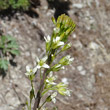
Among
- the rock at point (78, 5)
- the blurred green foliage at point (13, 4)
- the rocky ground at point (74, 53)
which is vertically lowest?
the rocky ground at point (74, 53)

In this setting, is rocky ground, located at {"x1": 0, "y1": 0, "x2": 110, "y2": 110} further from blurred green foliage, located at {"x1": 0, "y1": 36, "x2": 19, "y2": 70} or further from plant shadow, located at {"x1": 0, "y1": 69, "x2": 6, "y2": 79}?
blurred green foliage, located at {"x1": 0, "y1": 36, "x2": 19, "y2": 70}

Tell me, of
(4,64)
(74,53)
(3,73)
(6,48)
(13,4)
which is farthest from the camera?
(74,53)

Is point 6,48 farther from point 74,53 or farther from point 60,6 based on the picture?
point 60,6

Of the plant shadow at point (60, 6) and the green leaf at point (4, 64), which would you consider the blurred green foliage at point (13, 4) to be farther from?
the green leaf at point (4, 64)

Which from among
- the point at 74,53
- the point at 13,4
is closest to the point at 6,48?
the point at 13,4

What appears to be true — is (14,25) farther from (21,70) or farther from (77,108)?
(77,108)

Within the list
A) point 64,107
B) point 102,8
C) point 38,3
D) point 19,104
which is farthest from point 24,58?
point 102,8

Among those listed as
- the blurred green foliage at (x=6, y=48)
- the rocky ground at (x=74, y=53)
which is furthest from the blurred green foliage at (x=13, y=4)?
the blurred green foliage at (x=6, y=48)

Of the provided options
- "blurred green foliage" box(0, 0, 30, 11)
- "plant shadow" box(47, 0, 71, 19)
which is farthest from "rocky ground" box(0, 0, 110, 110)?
"blurred green foliage" box(0, 0, 30, 11)
